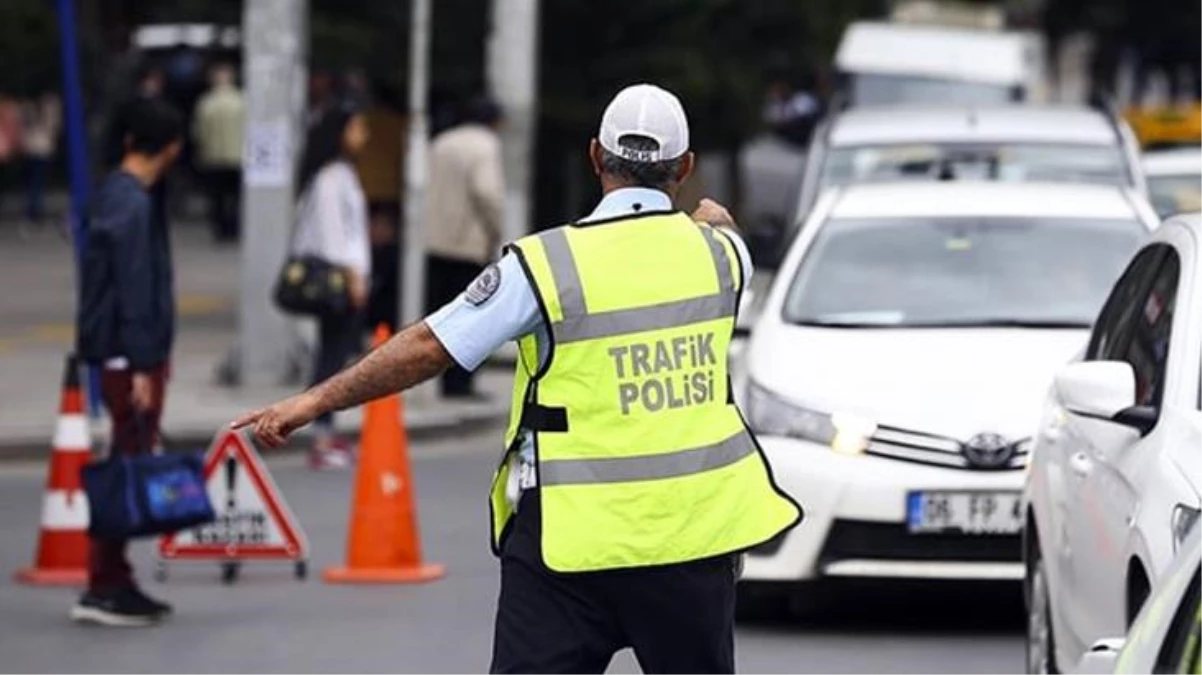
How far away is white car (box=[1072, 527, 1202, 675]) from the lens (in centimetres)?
469

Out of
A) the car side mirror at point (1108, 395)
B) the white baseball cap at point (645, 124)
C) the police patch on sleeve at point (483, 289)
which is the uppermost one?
the white baseball cap at point (645, 124)

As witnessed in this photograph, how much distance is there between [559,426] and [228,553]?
20.4 feet

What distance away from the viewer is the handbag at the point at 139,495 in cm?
1089

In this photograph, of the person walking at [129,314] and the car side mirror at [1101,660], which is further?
the person walking at [129,314]

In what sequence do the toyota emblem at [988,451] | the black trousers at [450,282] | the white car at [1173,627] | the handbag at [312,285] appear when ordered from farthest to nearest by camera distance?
the black trousers at [450,282]
the handbag at [312,285]
the toyota emblem at [988,451]
the white car at [1173,627]

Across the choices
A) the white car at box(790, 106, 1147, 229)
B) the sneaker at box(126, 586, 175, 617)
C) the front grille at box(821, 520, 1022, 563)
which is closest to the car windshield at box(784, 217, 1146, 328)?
the front grille at box(821, 520, 1022, 563)

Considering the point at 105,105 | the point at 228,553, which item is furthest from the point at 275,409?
the point at 105,105

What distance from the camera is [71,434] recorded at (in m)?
12.3

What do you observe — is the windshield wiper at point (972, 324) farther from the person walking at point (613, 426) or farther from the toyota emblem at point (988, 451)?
the person walking at point (613, 426)

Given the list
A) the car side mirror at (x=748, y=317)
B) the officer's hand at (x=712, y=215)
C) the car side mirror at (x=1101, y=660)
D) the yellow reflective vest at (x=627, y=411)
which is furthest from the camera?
the car side mirror at (x=748, y=317)

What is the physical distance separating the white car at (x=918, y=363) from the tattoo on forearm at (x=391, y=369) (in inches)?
157

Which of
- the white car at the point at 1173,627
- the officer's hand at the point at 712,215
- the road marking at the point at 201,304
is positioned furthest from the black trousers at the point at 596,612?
the road marking at the point at 201,304

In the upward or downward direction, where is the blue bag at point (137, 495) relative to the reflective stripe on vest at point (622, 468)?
downward

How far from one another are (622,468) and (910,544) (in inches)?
174
